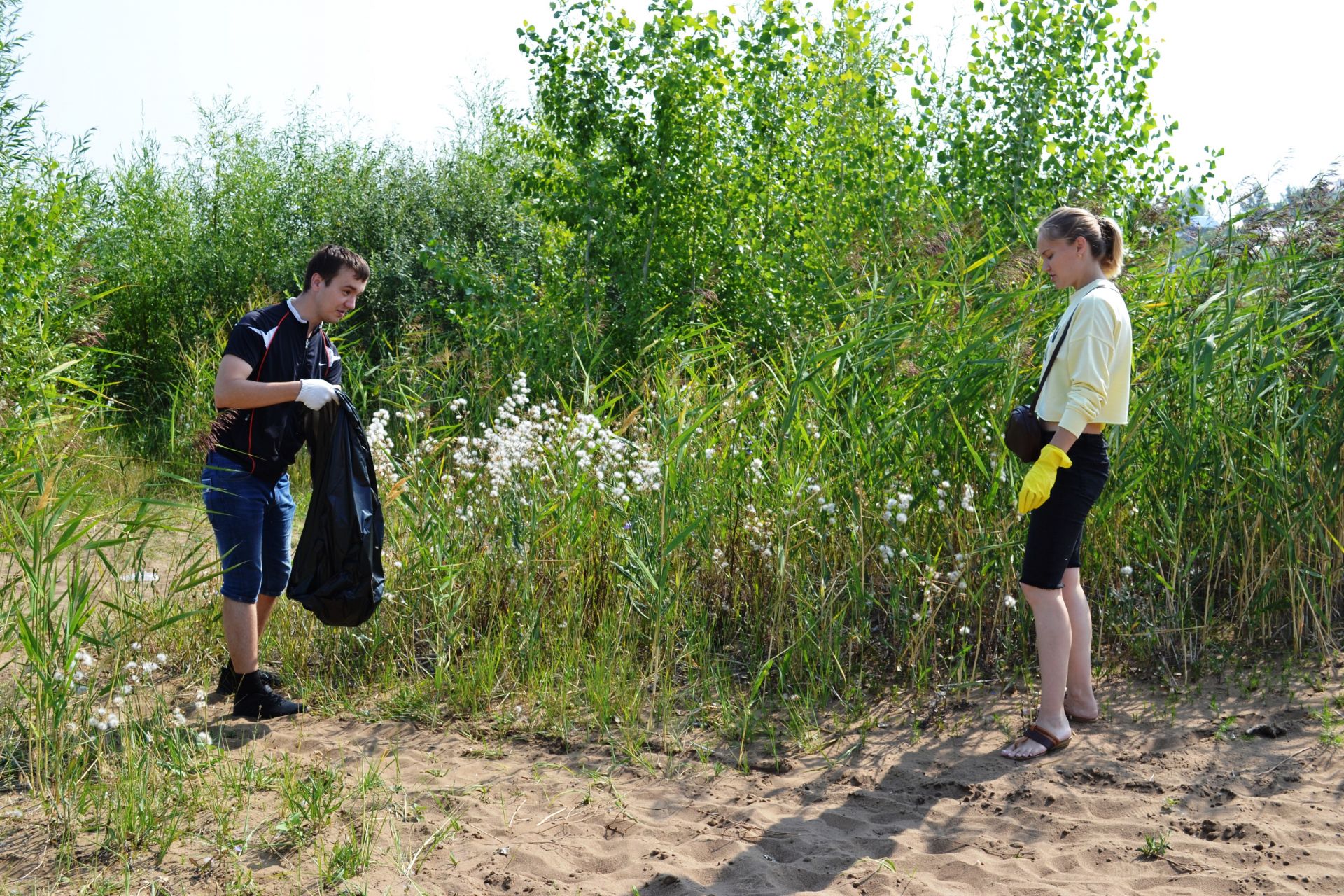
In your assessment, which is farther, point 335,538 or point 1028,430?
point 335,538

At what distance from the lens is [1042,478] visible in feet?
12.0

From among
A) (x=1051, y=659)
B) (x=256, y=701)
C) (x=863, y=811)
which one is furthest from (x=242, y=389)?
(x=1051, y=659)

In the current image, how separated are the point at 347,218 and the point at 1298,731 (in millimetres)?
10305

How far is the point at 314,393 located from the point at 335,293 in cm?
42

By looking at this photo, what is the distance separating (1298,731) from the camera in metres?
4.09

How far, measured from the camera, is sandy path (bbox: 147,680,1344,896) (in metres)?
3.18

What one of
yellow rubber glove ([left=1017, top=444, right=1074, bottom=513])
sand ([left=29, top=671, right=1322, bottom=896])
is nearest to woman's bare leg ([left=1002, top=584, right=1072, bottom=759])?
sand ([left=29, top=671, right=1322, bottom=896])

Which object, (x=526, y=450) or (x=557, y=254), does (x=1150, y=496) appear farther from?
(x=557, y=254)

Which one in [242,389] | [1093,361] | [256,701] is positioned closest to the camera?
[1093,361]

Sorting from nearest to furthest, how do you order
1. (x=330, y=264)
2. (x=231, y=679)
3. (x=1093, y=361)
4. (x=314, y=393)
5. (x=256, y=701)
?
(x=1093, y=361) < (x=314, y=393) < (x=330, y=264) < (x=256, y=701) < (x=231, y=679)

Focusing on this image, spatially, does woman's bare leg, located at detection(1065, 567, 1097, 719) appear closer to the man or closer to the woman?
the woman

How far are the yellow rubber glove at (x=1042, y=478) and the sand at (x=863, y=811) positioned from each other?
3.30ft

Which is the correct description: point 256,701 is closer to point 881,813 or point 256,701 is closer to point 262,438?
point 262,438

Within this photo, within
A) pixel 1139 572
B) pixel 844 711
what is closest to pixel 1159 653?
pixel 1139 572
